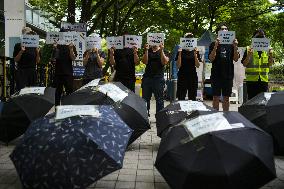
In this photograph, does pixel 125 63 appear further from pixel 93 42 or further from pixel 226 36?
pixel 226 36

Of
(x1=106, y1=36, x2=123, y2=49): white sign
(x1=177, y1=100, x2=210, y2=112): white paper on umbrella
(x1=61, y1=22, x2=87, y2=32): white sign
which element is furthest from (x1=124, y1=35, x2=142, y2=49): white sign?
(x1=61, y1=22, x2=87, y2=32): white sign

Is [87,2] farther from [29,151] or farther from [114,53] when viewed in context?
[29,151]

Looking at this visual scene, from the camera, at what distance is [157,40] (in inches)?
348

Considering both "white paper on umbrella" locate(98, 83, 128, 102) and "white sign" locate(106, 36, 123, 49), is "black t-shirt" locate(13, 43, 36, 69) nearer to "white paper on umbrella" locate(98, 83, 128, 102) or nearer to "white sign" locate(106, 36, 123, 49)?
"white sign" locate(106, 36, 123, 49)

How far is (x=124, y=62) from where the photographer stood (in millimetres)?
9211

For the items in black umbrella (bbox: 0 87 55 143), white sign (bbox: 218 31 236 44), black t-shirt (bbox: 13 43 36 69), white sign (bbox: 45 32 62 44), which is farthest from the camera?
white sign (bbox: 45 32 62 44)

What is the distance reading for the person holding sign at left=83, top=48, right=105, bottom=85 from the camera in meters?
9.90

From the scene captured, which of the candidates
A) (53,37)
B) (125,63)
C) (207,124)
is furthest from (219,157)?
(53,37)

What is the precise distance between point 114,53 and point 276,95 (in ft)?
15.0

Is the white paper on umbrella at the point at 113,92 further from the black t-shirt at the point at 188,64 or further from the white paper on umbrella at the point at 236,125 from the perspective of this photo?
the black t-shirt at the point at 188,64

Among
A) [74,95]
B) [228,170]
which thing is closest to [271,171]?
[228,170]

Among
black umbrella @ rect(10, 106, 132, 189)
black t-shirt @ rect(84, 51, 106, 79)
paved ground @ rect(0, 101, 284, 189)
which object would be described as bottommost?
paved ground @ rect(0, 101, 284, 189)

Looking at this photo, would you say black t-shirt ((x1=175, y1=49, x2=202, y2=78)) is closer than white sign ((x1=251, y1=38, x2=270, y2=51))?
No

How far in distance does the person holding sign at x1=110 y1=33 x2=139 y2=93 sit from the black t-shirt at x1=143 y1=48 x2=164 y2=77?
32 cm
